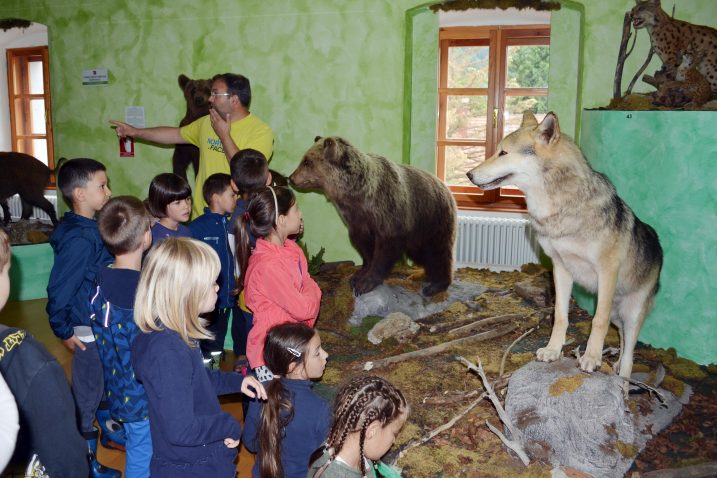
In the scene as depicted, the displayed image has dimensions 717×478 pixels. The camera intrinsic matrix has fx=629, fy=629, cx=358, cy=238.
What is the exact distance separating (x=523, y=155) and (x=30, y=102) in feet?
21.9

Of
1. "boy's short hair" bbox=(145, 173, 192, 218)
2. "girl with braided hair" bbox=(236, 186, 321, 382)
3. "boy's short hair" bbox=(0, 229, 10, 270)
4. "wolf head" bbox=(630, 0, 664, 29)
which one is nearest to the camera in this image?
"boy's short hair" bbox=(0, 229, 10, 270)

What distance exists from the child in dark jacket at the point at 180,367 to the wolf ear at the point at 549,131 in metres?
2.09

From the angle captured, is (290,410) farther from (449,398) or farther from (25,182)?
(25,182)

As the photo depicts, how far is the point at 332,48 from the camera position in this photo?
20.6 ft

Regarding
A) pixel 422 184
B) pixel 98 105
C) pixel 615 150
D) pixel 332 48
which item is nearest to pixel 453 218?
pixel 422 184

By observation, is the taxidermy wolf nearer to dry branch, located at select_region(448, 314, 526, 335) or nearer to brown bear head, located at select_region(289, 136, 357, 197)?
dry branch, located at select_region(448, 314, 526, 335)

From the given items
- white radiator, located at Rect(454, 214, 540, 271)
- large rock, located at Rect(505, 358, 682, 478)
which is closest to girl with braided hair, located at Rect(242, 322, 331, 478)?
large rock, located at Rect(505, 358, 682, 478)

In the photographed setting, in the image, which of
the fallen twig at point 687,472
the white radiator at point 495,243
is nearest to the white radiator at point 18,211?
the white radiator at point 495,243

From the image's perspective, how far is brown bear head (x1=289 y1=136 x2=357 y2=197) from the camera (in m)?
5.62

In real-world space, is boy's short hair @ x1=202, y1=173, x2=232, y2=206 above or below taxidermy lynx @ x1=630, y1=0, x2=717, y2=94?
below

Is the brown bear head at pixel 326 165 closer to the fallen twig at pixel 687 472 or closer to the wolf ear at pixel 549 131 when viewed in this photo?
the wolf ear at pixel 549 131

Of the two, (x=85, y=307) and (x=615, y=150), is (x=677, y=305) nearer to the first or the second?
(x=615, y=150)

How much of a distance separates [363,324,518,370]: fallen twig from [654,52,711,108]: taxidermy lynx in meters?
2.07

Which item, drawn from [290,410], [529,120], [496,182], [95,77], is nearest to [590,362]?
[496,182]
